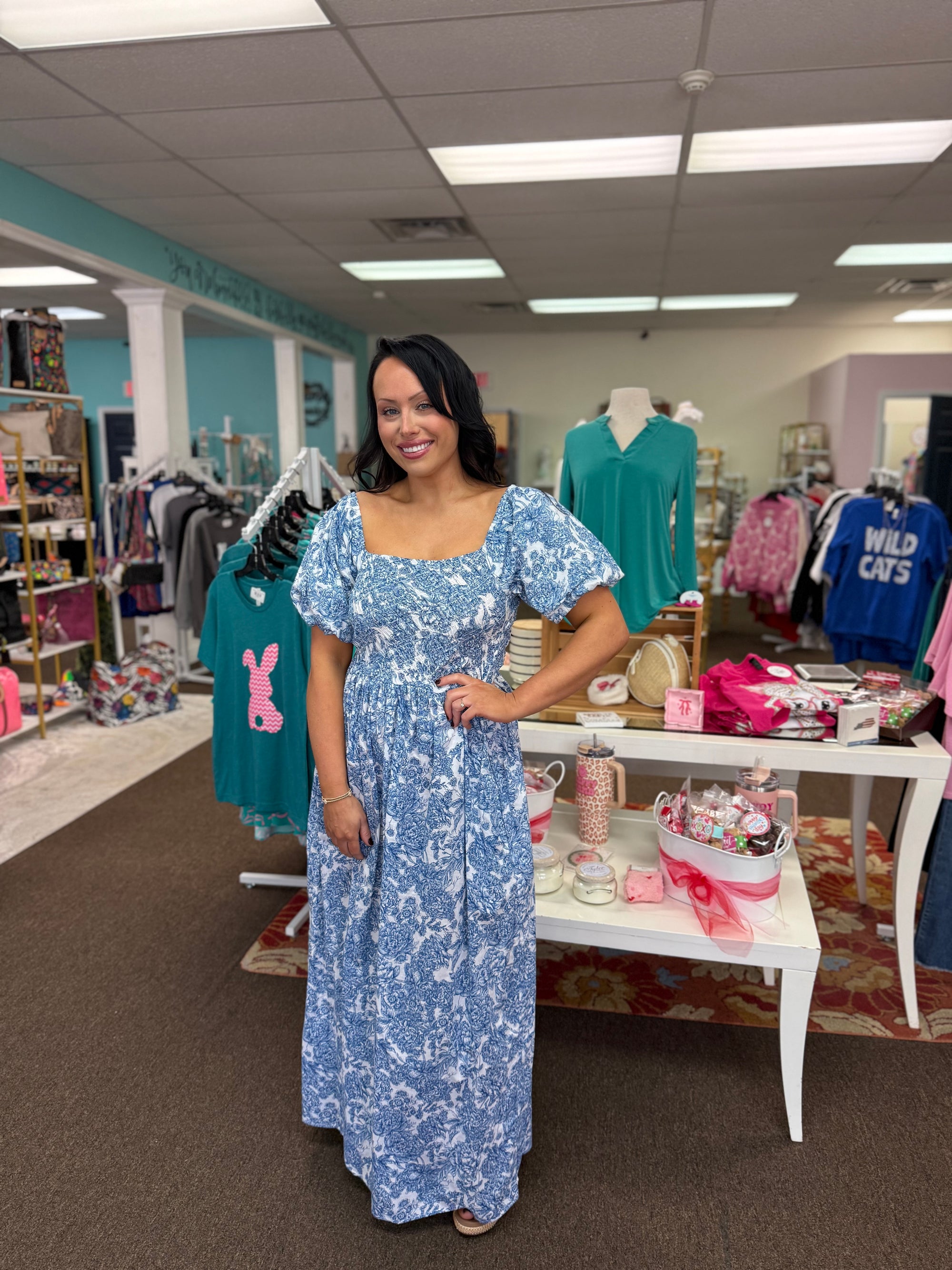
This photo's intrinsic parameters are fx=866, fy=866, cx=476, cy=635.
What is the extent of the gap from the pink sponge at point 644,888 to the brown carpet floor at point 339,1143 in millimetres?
456

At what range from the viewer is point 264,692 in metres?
2.54

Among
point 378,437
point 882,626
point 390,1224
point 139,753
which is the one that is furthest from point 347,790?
point 882,626

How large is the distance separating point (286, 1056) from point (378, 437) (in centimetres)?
161

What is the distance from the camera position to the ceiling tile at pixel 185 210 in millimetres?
4832

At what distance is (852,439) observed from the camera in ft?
28.1

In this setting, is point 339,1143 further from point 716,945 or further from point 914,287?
point 914,287

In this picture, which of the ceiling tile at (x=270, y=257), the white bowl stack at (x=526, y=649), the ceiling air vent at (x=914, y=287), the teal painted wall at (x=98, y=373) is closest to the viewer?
the white bowl stack at (x=526, y=649)

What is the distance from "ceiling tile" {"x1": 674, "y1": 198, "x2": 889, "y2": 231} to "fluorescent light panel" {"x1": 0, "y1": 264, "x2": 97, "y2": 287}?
159 inches

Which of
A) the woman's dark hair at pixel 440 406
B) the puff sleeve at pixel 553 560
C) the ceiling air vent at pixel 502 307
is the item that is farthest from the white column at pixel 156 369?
the puff sleeve at pixel 553 560

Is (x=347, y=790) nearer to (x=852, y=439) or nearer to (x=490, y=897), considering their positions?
(x=490, y=897)

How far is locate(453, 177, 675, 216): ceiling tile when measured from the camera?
450 centimetres

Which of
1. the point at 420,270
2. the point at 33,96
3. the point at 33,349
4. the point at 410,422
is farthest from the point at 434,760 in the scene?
the point at 420,270

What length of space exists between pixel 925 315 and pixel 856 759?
8054 millimetres

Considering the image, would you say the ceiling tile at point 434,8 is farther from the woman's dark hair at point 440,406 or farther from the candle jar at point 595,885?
the candle jar at point 595,885
